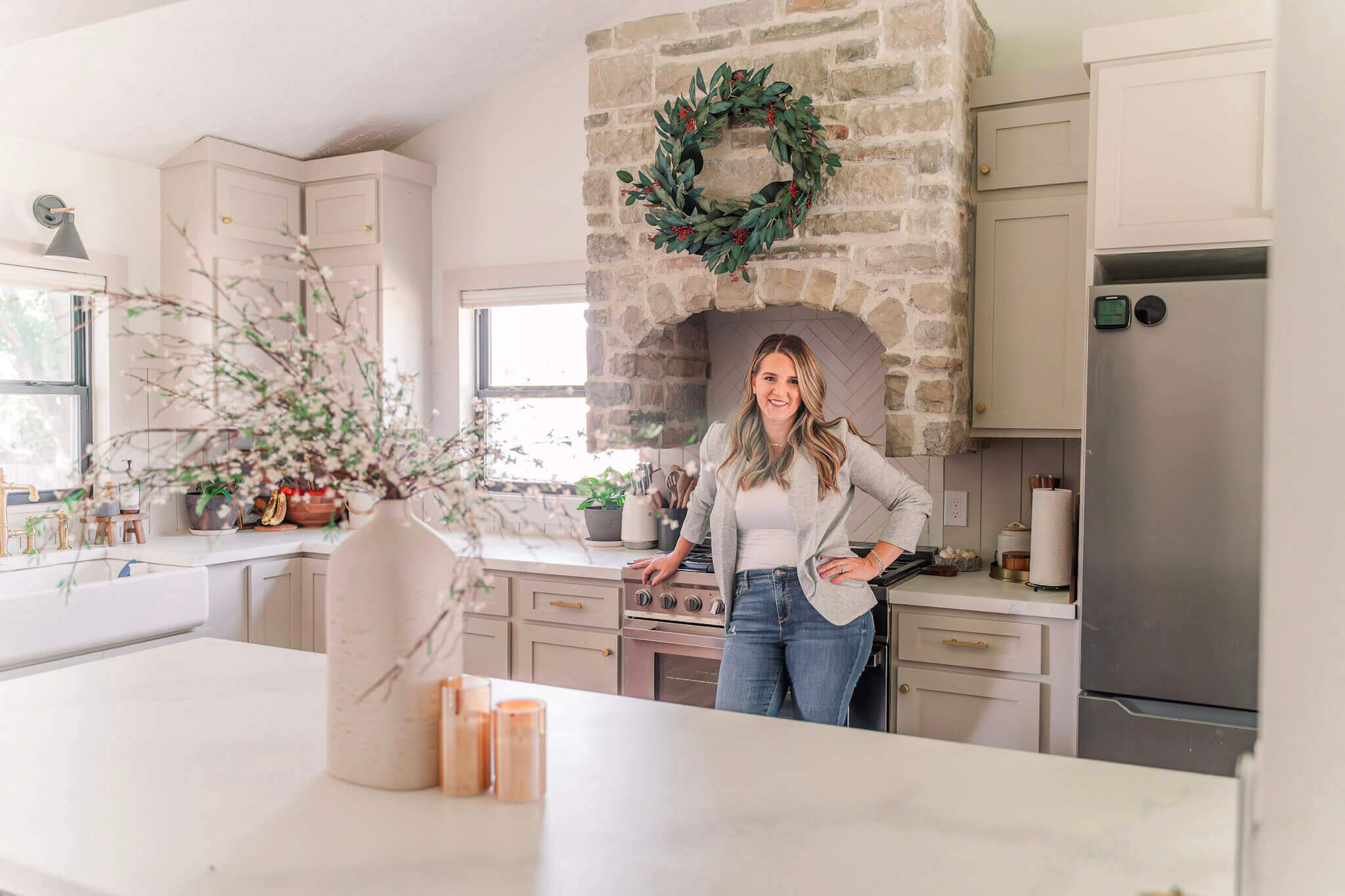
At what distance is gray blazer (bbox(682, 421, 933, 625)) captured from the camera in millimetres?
2656

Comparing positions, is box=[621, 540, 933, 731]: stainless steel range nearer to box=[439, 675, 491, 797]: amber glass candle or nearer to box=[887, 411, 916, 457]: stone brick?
box=[887, 411, 916, 457]: stone brick

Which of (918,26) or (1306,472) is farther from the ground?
(918,26)

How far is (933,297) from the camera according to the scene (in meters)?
3.07

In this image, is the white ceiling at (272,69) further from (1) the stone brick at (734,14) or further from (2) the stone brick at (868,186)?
(2) the stone brick at (868,186)

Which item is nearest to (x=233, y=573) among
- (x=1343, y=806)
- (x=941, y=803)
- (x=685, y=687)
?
(x=685, y=687)

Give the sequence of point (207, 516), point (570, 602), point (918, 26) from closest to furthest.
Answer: point (918, 26) → point (570, 602) → point (207, 516)

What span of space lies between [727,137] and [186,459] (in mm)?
2580

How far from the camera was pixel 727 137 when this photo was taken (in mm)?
3357

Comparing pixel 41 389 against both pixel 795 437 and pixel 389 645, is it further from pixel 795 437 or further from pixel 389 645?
pixel 389 645

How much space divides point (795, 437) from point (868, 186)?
968mm

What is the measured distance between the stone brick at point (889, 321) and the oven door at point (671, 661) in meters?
1.11

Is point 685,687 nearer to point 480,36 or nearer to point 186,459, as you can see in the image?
point 186,459

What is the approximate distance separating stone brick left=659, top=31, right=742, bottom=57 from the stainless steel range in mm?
1791

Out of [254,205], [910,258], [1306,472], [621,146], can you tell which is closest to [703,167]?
[621,146]
